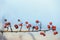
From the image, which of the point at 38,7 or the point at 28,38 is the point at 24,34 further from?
the point at 38,7

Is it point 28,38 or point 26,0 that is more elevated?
point 26,0

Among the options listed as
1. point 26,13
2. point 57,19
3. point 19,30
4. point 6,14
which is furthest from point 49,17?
point 6,14

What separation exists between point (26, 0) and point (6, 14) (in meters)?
0.30

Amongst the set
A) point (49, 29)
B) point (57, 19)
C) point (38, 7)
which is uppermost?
point (38, 7)

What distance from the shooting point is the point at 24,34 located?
1556mm

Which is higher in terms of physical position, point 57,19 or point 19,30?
point 57,19

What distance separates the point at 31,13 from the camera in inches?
62.4

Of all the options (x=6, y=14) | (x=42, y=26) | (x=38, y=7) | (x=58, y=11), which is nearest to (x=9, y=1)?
(x=6, y=14)

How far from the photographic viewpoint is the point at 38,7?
1592 mm

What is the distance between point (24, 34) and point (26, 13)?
0.85 ft

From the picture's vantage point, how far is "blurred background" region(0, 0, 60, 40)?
1.54 meters

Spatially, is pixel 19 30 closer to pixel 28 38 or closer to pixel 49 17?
pixel 28 38

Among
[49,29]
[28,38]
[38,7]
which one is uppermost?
[38,7]

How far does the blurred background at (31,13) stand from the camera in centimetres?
154
